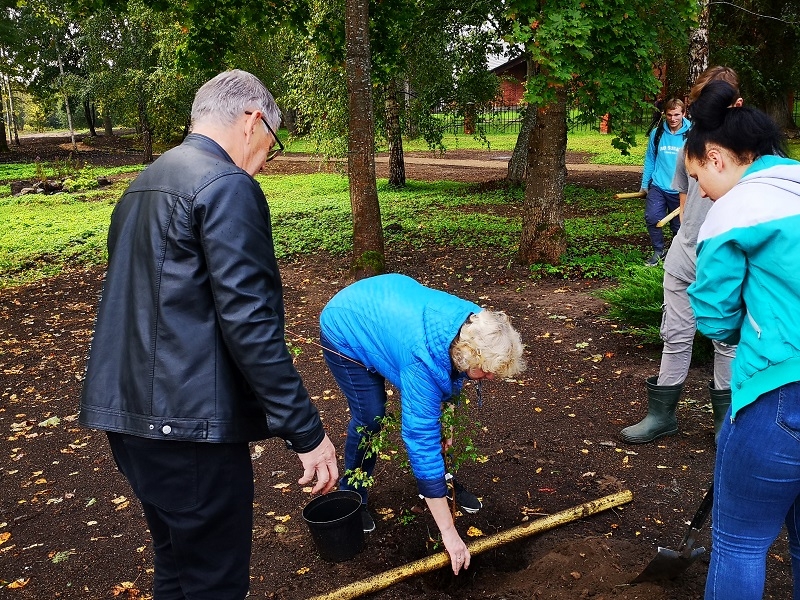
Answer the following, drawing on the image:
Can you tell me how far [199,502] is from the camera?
193cm

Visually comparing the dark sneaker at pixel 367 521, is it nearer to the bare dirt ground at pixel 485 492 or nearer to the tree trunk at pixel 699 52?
the bare dirt ground at pixel 485 492

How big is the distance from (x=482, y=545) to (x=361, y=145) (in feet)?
16.4

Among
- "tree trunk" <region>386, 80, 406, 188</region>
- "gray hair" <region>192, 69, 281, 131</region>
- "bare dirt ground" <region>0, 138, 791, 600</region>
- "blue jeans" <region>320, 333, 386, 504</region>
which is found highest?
"tree trunk" <region>386, 80, 406, 188</region>

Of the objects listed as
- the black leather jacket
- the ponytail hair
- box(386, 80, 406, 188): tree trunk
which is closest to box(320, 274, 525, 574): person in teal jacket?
the black leather jacket

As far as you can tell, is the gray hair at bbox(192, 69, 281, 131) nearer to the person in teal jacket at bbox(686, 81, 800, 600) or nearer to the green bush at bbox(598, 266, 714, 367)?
the person in teal jacket at bbox(686, 81, 800, 600)

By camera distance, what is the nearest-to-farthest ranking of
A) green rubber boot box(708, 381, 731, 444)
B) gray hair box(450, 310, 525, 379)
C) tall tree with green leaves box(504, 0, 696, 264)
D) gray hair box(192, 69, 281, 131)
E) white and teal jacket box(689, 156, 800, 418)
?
white and teal jacket box(689, 156, 800, 418)
gray hair box(192, 69, 281, 131)
gray hair box(450, 310, 525, 379)
green rubber boot box(708, 381, 731, 444)
tall tree with green leaves box(504, 0, 696, 264)

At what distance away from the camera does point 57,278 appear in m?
9.20

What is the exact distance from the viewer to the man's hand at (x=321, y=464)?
203 centimetres

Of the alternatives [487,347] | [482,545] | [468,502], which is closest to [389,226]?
[468,502]

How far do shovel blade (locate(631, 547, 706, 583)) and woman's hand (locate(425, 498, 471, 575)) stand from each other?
2.55 ft

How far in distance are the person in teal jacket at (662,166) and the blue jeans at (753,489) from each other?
16.7 feet

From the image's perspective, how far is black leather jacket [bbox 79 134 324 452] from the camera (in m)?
1.83

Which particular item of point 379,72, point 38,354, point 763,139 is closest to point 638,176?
point 379,72

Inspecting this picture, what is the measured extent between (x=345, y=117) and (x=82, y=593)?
967 cm
